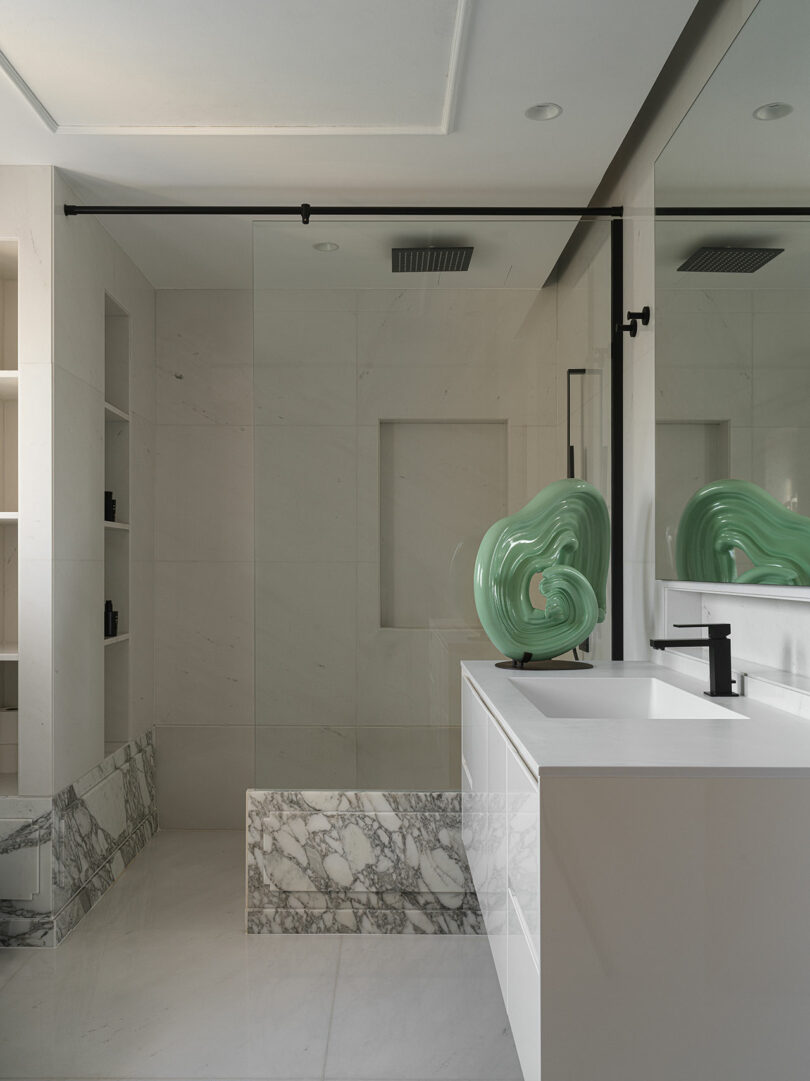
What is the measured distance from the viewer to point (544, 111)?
231cm

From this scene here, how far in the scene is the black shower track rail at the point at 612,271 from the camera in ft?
8.91

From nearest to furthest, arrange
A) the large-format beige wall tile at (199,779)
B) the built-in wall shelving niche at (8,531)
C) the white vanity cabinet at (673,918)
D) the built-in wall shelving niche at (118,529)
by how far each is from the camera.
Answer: the white vanity cabinet at (673,918) → the built-in wall shelving niche at (8,531) → the built-in wall shelving niche at (118,529) → the large-format beige wall tile at (199,779)

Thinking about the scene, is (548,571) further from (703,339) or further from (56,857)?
(56,857)

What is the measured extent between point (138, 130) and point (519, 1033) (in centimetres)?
237

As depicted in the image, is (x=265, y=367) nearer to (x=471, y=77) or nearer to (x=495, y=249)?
(x=495, y=249)

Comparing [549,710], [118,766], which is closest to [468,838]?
[549,710]

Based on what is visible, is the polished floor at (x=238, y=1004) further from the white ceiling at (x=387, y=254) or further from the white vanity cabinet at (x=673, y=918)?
the white ceiling at (x=387, y=254)

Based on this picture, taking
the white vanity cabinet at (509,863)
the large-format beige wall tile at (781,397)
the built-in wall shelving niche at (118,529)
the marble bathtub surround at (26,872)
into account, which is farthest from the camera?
the built-in wall shelving niche at (118,529)

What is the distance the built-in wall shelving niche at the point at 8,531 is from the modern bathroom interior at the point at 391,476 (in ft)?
0.04

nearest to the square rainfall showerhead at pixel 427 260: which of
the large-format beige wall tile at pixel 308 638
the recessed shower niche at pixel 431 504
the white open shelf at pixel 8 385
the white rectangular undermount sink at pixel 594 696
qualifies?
the recessed shower niche at pixel 431 504

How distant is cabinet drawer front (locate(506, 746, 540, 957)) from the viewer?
1.20 meters

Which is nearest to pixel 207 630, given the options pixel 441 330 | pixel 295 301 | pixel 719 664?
pixel 295 301

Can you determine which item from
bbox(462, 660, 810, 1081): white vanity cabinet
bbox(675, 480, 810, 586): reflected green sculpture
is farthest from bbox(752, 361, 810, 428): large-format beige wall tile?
bbox(462, 660, 810, 1081): white vanity cabinet

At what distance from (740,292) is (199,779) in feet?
9.87
